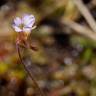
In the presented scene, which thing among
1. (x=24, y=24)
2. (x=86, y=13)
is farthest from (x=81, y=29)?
(x=24, y=24)

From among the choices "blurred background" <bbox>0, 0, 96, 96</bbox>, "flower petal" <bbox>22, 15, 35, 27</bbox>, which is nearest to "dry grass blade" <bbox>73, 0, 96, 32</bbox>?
"blurred background" <bbox>0, 0, 96, 96</bbox>

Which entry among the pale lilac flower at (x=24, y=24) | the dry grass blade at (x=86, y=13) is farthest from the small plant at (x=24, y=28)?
the dry grass blade at (x=86, y=13)

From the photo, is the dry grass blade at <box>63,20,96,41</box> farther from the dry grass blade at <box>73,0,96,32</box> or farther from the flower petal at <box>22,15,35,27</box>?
the flower petal at <box>22,15,35,27</box>

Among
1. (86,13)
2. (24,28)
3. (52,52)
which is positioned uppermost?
(24,28)

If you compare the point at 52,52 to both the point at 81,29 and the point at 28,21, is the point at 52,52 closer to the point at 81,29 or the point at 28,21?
the point at 81,29

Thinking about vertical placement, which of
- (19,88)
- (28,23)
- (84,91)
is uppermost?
(28,23)

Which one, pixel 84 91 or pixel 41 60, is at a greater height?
pixel 41 60

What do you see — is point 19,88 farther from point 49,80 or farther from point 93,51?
point 93,51

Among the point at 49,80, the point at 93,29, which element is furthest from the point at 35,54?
the point at 93,29
